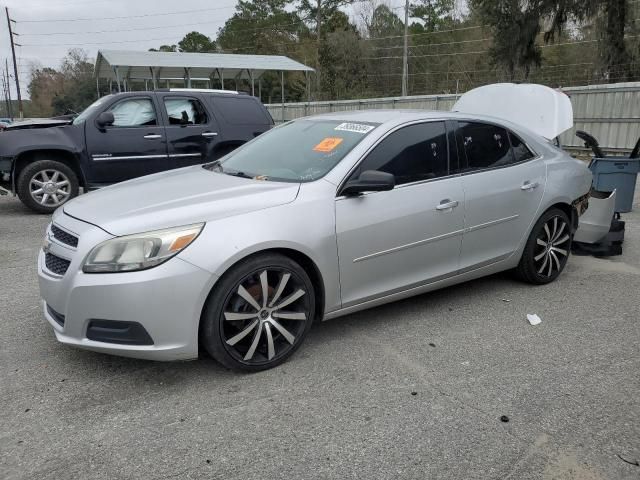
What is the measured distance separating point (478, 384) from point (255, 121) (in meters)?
6.91

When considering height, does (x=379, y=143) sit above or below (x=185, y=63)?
below

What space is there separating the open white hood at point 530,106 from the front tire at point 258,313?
3.23 m

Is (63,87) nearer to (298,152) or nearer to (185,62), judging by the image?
(185,62)

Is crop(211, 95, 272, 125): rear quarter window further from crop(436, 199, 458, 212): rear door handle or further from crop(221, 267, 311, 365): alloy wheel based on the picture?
crop(221, 267, 311, 365): alloy wheel

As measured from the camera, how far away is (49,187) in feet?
26.6

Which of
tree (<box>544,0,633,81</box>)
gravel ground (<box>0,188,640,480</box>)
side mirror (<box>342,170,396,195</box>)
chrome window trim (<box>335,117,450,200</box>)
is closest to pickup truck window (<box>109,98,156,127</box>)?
gravel ground (<box>0,188,640,480</box>)

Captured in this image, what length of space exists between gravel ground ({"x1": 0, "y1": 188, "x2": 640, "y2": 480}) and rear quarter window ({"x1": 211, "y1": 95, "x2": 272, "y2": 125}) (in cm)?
543

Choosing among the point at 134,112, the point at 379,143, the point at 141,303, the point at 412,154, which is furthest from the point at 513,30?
the point at 141,303

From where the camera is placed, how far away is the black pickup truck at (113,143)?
8.00 meters

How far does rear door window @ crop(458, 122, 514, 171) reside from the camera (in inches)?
169

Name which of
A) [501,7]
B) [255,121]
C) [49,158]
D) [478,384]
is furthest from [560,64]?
[478,384]

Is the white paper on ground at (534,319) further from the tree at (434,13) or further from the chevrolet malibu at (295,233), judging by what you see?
the tree at (434,13)

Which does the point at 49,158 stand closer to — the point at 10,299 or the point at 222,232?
the point at 10,299

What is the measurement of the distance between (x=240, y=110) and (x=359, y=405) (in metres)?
7.08
